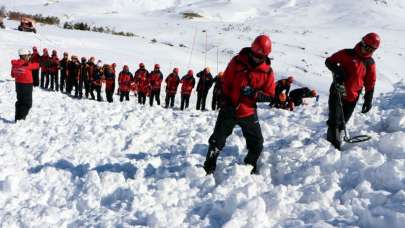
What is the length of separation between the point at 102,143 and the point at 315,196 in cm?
423

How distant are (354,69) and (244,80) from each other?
2024mm

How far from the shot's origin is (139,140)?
803 cm

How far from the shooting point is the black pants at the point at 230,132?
5.80 metres

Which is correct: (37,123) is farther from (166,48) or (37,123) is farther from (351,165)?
(166,48)

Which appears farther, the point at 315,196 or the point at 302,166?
the point at 302,166

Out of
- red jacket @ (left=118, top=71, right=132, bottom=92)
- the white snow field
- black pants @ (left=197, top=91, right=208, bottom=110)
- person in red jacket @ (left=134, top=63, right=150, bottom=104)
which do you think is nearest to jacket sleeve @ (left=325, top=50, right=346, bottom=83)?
the white snow field

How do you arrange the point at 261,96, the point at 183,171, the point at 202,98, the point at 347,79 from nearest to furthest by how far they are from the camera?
the point at 261,96, the point at 183,171, the point at 347,79, the point at 202,98

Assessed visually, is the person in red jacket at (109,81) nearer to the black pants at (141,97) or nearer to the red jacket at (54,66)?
the black pants at (141,97)

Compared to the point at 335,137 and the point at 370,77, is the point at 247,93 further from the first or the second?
the point at 370,77

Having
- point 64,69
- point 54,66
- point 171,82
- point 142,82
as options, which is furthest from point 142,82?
point 54,66

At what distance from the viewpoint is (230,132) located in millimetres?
5973

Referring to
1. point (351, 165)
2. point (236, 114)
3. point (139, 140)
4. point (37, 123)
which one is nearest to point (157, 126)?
point (139, 140)

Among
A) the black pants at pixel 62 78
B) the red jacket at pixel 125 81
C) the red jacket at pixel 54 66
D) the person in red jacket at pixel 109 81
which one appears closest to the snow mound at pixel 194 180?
the person in red jacket at pixel 109 81

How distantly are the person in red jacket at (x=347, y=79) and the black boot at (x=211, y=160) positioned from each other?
196 centimetres
